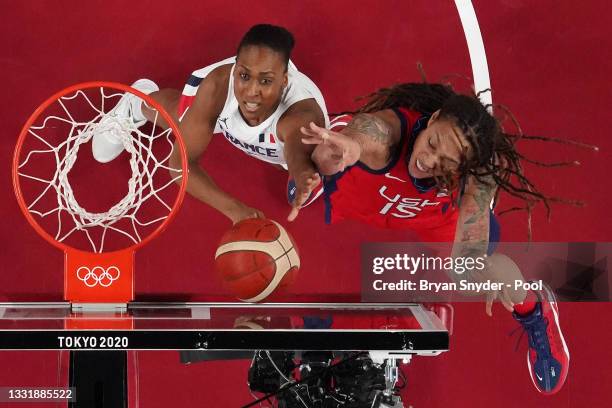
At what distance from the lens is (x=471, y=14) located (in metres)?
3.30

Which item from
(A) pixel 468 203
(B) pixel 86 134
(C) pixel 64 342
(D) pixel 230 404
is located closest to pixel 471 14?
(A) pixel 468 203

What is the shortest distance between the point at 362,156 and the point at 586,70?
3.11 ft

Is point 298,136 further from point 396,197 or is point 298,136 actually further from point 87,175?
point 87,175

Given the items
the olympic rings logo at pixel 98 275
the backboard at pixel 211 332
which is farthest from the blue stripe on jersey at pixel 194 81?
the backboard at pixel 211 332

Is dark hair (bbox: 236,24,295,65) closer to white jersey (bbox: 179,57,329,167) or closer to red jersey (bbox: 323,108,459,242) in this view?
white jersey (bbox: 179,57,329,167)

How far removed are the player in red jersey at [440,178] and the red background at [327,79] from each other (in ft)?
0.38

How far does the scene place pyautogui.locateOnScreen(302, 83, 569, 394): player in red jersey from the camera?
2773 millimetres

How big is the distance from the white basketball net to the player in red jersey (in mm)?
555

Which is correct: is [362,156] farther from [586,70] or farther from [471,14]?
[586,70]

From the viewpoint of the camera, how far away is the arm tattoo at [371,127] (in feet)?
8.98

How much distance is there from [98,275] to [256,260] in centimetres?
43

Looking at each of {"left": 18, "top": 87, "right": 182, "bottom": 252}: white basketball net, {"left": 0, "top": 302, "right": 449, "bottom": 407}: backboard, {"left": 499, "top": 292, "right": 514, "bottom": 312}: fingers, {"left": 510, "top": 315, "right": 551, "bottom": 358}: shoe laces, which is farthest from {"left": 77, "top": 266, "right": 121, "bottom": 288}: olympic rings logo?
Result: {"left": 510, "top": 315, "right": 551, "bottom": 358}: shoe laces

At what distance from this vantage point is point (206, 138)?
328cm

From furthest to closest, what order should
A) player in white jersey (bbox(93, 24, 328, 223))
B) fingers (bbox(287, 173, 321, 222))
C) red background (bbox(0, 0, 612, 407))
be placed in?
red background (bbox(0, 0, 612, 407))
player in white jersey (bbox(93, 24, 328, 223))
fingers (bbox(287, 173, 321, 222))
